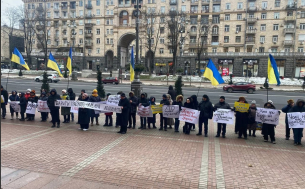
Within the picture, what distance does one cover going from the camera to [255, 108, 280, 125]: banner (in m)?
9.15

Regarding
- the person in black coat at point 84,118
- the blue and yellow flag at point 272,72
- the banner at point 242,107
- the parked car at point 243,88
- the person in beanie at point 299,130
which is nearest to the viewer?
the person in beanie at point 299,130

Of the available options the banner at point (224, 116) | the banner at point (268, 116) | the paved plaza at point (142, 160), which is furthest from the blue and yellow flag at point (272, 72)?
the banner at point (224, 116)

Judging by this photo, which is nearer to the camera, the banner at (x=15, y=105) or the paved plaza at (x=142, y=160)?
the paved plaza at (x=142, y=160)

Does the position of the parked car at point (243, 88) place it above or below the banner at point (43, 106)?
above

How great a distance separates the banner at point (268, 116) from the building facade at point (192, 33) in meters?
35.8

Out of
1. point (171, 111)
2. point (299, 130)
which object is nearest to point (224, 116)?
point (171, 111)

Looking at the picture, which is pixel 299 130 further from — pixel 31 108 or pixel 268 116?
pixel 31 108

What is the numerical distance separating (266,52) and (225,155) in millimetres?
52456

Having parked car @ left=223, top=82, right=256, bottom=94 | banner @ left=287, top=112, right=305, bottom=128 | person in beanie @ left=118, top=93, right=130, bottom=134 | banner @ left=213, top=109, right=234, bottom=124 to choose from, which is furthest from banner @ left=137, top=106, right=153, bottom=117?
parked car @ left=223, top=82, right=256, bottom=94

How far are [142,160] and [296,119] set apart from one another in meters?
5.98

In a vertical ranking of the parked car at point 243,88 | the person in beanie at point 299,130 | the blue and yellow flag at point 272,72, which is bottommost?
the person in beanie at point 299,130

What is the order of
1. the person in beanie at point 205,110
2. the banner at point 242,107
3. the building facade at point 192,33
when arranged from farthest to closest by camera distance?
the building facade at point 192,33 → the person in beanie at point 205,110 → the banner at point 242,107

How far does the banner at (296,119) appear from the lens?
8648 mm

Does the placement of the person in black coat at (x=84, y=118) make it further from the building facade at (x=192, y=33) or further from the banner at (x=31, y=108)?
the building facade at (x=192, y=33)
